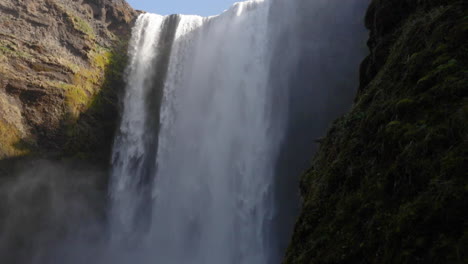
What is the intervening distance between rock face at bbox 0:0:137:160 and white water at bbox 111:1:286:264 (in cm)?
156

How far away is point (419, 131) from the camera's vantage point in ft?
8.86

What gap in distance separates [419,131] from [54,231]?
19087 millimetres

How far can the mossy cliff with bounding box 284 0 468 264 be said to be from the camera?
6.86 feet

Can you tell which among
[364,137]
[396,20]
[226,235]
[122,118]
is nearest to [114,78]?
[122,118]

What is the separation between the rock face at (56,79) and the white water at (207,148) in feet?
5.12

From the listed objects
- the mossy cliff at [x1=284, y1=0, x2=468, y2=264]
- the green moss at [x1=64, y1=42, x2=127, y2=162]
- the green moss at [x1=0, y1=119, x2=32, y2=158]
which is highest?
the green moss at [x1=64, y1=42, x2=127, y2=162]

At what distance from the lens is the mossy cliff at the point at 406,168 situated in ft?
6.86

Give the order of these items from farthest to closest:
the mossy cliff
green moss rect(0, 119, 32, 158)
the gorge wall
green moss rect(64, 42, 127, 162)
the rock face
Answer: green moss rect(64, 42, 127, 162) → the rock face → green moss rect(0, 119, 32, 158) → the gorge wall → the mossy cliff

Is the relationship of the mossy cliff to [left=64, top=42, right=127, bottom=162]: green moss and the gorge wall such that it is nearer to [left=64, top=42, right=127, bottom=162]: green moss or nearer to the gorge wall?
the gorge wall

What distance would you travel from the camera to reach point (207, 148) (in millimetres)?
19406

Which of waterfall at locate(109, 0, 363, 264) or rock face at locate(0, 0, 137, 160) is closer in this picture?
waterfall at locate(109, 0, 363, 264)

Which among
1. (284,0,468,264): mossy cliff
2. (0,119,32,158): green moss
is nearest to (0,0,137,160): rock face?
(0,119,32,158): green moss

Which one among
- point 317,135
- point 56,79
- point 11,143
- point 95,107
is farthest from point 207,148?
point 11,143

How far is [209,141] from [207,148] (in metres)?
0.40
